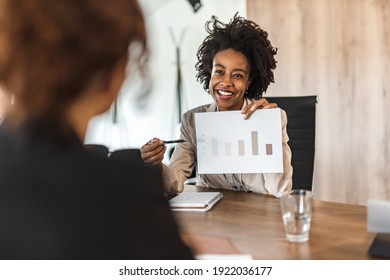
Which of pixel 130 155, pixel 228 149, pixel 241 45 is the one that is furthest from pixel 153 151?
pixel 241 45

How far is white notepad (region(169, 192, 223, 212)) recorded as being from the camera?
3.96 ft

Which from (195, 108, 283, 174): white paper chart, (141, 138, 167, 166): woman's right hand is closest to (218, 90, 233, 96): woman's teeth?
(195, 108, 283, 174): white paper chart

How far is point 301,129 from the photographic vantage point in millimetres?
1842

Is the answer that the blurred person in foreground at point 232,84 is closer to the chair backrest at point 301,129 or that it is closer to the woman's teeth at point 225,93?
the woman's teeth at point 225,93

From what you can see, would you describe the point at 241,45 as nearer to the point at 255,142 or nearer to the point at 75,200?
the point at 255,142

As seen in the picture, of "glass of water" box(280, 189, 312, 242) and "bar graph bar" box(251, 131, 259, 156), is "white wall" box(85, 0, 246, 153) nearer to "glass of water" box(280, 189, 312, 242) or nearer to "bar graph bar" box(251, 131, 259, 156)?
"bar graph bar" box(251, 131, 259, 156)

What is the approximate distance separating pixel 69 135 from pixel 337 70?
138 centimetres

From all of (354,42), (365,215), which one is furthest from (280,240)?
(354,42)

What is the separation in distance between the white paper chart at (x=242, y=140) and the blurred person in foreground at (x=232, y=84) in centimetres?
8

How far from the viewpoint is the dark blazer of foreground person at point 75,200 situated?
67 cm

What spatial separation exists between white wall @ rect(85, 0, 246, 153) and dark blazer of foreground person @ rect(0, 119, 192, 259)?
6.0 inches

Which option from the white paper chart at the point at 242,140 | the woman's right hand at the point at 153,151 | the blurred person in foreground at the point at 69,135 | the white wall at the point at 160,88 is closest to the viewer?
the blurred person in foreground at the point at 69,135

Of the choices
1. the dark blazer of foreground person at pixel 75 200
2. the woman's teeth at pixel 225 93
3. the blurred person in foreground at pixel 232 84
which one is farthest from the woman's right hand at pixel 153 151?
the dark blazer of foreground person at pixel 75 200
